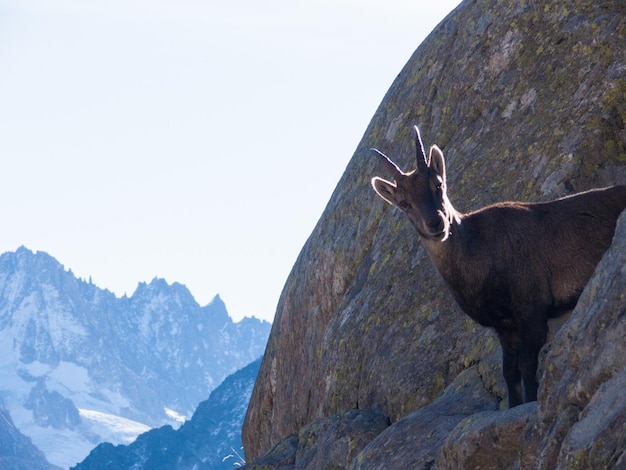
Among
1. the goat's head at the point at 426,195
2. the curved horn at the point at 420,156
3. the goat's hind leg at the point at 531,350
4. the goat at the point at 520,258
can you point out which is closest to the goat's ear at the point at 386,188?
the goat's head at the point at 426,195

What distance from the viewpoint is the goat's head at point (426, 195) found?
1322cm

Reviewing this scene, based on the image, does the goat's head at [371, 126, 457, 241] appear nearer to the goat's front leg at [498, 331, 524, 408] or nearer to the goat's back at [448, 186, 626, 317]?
the goat's back at [448, 186, 626, 317]

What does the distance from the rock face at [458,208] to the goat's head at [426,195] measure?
7.56 feet

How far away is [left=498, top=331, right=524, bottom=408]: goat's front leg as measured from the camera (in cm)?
1283

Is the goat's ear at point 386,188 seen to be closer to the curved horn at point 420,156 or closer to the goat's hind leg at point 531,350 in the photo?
the curved horn at point 420,156

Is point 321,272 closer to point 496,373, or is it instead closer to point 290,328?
point 290,328

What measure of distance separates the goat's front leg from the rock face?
0.56m

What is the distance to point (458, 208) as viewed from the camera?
19.0 m

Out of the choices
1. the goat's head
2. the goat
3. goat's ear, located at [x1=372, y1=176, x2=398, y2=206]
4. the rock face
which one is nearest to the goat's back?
the goat

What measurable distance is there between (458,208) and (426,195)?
17.7 feet

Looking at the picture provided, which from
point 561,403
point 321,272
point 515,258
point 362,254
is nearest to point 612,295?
point 561,403

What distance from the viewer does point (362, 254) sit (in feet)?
72.0

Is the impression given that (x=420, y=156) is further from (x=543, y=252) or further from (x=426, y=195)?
(x=543, y=252)

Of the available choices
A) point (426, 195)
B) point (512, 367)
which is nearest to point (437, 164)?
point (426, 195)
